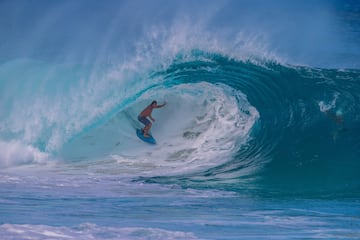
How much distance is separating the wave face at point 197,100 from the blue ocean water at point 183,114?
3 centimetres

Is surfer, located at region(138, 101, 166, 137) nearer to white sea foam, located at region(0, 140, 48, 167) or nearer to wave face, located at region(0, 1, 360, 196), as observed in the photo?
wave face, located at region(0, 1, 360, 196)

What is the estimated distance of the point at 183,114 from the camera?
35.9 ft

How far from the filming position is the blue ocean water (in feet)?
20.4

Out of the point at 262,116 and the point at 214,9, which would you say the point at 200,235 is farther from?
the point at 214,9

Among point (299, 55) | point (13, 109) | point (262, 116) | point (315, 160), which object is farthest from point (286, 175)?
point (13, 109)

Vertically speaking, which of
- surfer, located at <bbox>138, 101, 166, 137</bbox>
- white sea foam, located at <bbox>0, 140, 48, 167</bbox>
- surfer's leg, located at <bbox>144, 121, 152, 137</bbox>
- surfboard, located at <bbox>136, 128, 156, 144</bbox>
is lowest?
white sea foam, located at <bbox>0, 140, 48, 167</bbox>

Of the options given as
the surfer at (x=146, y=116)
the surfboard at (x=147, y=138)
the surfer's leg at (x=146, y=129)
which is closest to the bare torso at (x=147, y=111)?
the surfer at (x=146, y=116)

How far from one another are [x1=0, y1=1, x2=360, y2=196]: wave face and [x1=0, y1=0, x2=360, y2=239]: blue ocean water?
0.03 m

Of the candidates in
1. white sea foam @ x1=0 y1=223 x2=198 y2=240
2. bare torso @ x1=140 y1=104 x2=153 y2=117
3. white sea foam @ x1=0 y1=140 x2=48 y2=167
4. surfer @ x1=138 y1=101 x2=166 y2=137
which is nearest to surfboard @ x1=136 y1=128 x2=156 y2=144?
surfer @ x1=138 y1=101 x2=166 y2=137

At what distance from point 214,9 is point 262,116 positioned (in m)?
2.92

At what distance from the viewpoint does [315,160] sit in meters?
8.23

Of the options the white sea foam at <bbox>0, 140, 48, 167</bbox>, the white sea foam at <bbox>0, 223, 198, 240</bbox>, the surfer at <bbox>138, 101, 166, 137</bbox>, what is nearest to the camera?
the white sea foam at <bbox>0, 223, 198, 240</bbox>

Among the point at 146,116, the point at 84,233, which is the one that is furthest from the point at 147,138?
the point at 84,233

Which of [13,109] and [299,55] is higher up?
[299,55]
